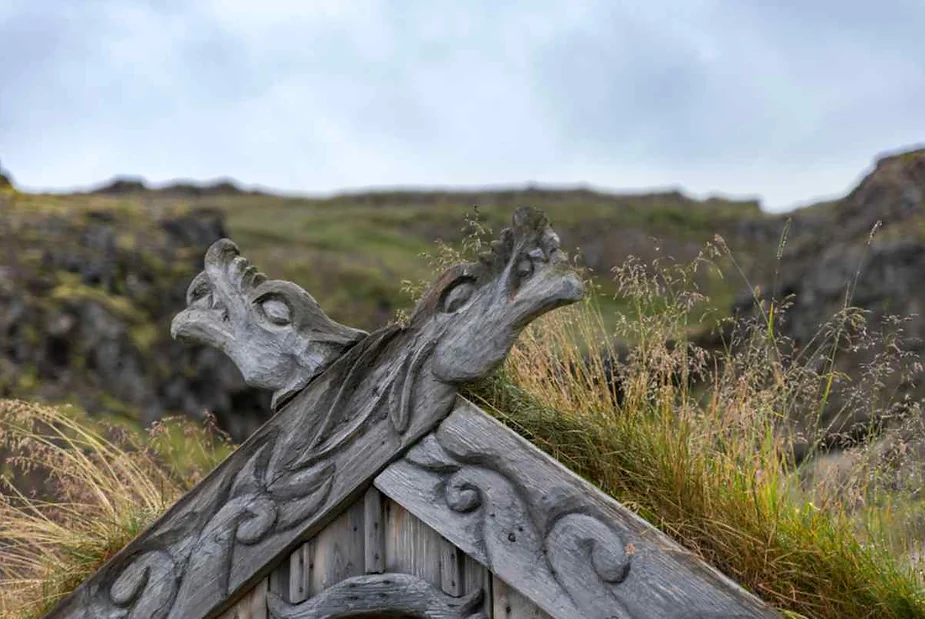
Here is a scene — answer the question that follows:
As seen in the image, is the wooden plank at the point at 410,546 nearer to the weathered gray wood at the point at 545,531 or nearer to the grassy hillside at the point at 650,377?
the weathered gray wood at the point at 545,531

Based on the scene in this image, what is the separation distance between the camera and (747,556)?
8.60ft

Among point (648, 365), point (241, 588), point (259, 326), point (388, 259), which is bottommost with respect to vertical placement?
point (388, 259)

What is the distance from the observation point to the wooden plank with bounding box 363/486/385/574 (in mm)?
2758

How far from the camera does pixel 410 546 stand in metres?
2.73

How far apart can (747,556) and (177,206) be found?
500 inches

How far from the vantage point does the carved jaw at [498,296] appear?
251 cm

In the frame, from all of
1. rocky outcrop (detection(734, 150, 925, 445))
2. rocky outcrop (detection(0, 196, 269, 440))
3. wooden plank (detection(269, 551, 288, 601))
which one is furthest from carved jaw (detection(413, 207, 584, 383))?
rocky outcrop (detection(734, 150, 925, 445))

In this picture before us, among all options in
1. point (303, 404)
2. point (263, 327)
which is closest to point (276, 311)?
point (263, 327)

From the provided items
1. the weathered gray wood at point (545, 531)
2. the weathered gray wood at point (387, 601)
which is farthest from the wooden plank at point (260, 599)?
the weathered gray wood at point (545, 531)

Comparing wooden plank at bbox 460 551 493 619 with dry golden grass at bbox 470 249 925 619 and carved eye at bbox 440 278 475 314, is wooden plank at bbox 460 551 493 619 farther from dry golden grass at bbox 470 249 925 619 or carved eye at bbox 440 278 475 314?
carved eye at bbox 440 278 475 314

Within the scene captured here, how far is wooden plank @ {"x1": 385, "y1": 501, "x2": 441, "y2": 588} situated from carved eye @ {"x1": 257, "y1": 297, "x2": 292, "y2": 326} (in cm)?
59

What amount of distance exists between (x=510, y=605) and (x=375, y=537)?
0.42 metres

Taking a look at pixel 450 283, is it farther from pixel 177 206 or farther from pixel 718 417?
pixel 177 206

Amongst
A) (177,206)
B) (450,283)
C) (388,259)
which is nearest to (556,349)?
(450,283)
